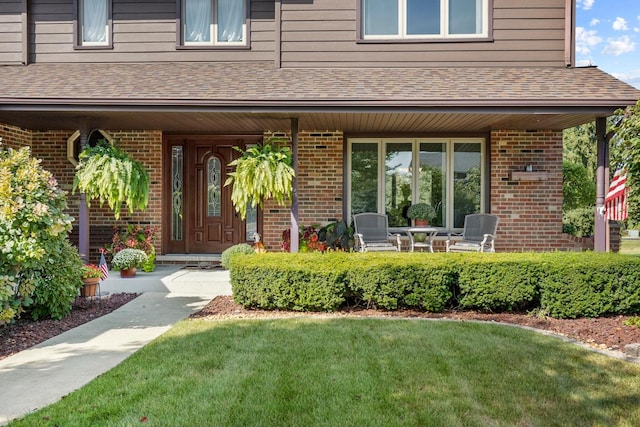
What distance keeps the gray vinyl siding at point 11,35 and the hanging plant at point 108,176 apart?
3.21 metres

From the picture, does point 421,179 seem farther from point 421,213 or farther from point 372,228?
point 372,228

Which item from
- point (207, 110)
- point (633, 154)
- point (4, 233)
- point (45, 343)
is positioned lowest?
point (45, 343)

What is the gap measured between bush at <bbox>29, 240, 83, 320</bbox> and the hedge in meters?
1.80

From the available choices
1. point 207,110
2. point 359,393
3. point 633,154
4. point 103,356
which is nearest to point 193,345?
point 103,356

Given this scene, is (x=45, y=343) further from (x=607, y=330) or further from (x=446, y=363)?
(x=607, y=330)

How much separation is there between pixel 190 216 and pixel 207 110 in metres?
3.03

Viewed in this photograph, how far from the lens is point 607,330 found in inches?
195

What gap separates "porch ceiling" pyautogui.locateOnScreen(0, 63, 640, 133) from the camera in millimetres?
6566

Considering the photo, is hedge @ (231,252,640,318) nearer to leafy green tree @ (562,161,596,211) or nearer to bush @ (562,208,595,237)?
bush @ (562,208,595,237)

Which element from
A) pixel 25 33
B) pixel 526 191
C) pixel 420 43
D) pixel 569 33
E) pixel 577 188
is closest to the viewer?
pixel 569 33

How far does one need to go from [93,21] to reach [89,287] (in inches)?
201

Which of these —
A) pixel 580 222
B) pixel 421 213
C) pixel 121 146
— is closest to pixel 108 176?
pixel 121 146

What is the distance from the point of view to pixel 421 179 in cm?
879

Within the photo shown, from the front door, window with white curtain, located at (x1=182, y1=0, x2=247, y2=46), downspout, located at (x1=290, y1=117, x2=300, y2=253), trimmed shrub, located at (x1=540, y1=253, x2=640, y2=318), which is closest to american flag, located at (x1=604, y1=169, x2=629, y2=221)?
trimmed shrub, located at (x1=540, y1=253, x2=640, y2=318)
